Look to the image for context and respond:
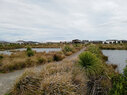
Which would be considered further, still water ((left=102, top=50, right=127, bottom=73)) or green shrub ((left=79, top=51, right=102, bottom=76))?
still water ((left=102, top=50, right=127, bottom=73))

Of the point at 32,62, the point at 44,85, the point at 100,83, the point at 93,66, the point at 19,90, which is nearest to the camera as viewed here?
the point at 44,85

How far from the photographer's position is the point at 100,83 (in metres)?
5.07

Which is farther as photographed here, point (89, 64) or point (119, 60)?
point (119, 60)

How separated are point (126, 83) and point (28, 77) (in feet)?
11.6

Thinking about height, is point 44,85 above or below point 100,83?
above

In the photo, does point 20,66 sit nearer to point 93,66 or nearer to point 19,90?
point 19,90

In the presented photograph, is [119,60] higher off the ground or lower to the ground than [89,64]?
lower

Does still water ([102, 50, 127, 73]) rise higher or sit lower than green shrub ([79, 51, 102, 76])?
lower

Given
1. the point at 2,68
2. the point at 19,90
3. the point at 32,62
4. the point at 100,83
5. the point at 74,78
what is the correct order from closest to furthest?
1. the point at 19,90
2. the point at 74,78
3. the point at 100,83
4. the point at 2,68
5. the point at 32,62

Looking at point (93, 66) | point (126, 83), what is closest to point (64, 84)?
point (126, 83)

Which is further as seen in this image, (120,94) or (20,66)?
(20,66)

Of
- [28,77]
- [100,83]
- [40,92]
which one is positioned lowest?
[100,83]

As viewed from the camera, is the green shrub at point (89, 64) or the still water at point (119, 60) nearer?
the green shrub at point (89, 64)

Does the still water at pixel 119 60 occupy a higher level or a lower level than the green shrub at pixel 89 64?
lower
